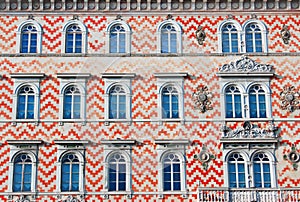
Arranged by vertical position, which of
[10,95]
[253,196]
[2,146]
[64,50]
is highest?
[64,50]

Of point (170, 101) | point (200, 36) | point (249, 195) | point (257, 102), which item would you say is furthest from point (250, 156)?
point (200, 36)

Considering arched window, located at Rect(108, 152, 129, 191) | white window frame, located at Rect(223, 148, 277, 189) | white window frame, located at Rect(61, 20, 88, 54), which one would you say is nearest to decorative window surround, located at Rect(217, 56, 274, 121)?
white window frame, located at Rect(223, 148, 277, 189)

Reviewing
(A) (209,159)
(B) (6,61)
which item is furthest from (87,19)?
(A) (209,159)

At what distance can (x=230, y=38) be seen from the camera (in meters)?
30.8

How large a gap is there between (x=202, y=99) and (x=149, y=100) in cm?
244

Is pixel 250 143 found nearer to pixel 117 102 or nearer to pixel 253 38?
pixel 253 38

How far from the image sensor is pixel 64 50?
3047 cm

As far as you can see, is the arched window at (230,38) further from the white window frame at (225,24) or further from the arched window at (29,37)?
the arched window at (29,37)

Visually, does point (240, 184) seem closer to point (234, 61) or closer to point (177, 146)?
point (177, 146)

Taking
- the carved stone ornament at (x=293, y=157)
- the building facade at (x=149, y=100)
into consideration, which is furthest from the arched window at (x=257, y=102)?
the carved stone ornament at (x=293, y=157)

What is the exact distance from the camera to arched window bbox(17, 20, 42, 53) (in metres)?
30.5

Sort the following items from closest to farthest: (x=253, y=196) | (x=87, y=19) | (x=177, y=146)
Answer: (x=253, y=196) < (x=177, y=146) < (x=87, y=19)

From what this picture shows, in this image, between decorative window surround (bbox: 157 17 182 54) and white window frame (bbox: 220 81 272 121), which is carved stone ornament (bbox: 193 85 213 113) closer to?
white window frame (bbox: 220 81 272 121)

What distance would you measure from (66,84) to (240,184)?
30.0ft
